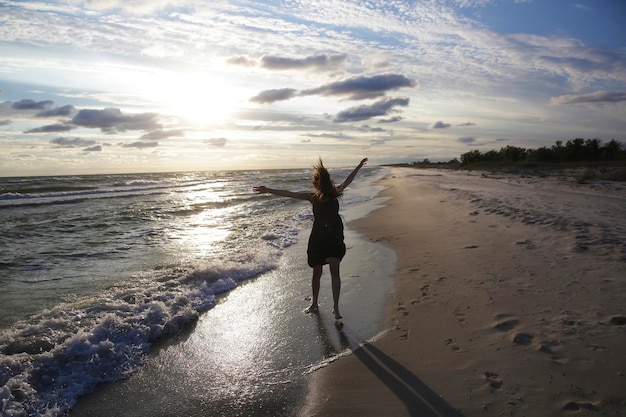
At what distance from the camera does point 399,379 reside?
144 inches

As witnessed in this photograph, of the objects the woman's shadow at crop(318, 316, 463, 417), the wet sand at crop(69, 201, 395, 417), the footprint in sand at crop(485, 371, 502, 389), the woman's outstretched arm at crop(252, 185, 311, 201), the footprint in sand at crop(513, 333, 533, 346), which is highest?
the woman's outstretched arm at crop(252, 185, 311, 201)

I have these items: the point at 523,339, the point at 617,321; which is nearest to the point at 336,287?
the point at 523,339

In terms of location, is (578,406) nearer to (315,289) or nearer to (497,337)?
(497,337)

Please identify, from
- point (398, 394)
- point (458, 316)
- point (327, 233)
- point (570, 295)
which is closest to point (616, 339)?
point (570, 295)

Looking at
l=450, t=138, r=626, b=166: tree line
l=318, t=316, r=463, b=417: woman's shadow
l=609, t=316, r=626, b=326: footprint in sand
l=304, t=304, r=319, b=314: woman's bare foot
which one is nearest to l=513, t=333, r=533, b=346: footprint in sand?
l=609, t=316, r=626, b=326: footprint in sand

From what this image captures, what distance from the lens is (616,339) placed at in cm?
392

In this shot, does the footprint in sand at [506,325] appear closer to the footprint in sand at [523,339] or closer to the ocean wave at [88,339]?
the footprint in sand at [523,339]

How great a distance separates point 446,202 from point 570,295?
38.4 ft

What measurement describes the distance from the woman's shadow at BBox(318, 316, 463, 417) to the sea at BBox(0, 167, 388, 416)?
1.97 feet

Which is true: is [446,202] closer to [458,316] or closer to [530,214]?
[530,214]

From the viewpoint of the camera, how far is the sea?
4016 millimetres

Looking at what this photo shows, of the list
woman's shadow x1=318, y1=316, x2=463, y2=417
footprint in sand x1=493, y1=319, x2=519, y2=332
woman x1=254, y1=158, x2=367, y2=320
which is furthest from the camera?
woman x1=254, y1=158, x2=367, y2=320

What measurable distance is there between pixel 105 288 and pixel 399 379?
18.6ft

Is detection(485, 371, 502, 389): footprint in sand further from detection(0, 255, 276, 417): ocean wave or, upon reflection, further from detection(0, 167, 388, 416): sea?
detection(0, 255, 276, 417): ocean wave
